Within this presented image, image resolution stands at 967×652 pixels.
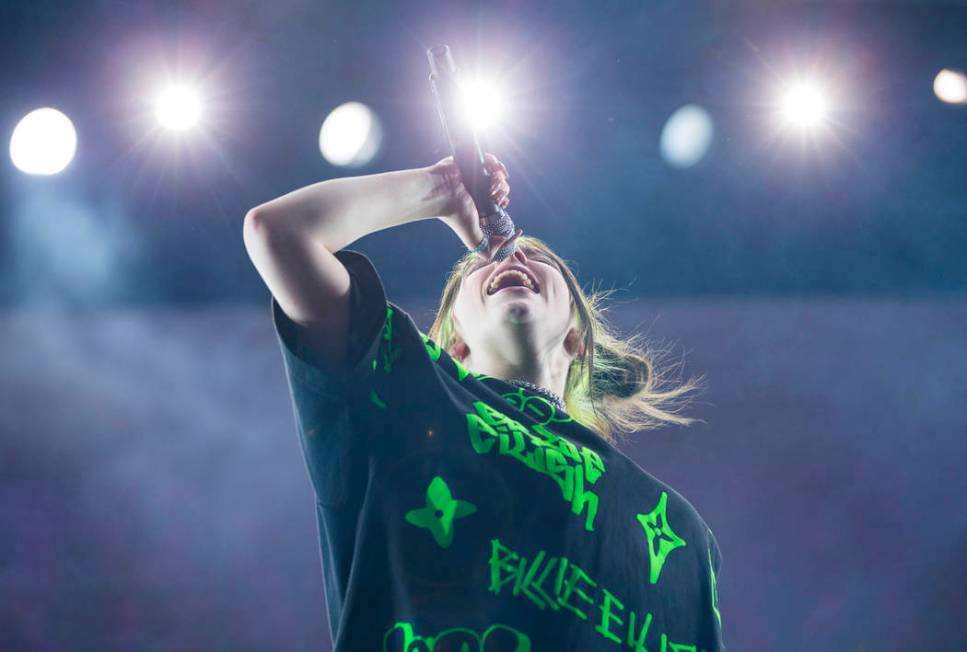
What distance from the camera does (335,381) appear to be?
0.78 m

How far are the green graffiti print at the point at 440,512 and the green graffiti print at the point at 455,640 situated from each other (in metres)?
0.09

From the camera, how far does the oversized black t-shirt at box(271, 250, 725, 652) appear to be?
81 centimetres

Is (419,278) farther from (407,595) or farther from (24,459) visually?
(407,595)

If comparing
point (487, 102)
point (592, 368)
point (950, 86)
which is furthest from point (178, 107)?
point (950, 86)

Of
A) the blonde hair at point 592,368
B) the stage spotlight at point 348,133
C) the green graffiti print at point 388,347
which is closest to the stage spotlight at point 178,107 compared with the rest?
the stage spotlight at point 348,133

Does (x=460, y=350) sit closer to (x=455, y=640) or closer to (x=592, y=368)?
(x=592, y=368)

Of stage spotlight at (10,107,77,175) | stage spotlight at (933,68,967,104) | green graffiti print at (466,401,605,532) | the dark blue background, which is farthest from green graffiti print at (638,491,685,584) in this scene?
stage spotlight at (933,68,967,104)

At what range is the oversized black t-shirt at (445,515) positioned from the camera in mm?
807

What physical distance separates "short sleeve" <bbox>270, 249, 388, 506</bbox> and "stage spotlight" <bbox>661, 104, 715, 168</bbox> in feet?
5.58

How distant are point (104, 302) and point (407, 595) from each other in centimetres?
166

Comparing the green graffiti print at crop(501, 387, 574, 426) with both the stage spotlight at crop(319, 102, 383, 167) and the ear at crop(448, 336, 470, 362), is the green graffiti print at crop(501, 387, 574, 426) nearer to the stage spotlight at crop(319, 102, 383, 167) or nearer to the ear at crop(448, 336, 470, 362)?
the ear at crop(448, 336, 470, 362)

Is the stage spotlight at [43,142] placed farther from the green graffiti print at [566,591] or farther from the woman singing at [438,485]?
the green graffiti print at [566,591]

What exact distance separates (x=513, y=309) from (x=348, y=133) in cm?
122

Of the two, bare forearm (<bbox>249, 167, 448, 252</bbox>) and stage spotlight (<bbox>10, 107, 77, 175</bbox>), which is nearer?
bare forearm (<bbox>249, 167, 448, 252</bbox>)
